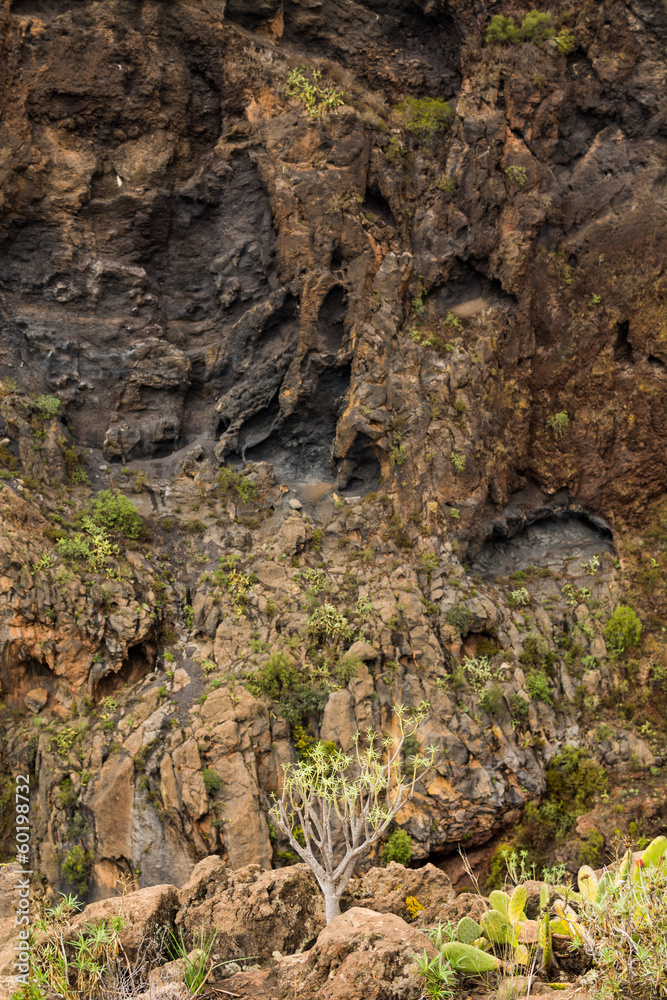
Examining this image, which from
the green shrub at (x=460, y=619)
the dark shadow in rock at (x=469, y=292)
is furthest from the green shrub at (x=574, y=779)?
the dark shadow in rock at (x=469, y=292)

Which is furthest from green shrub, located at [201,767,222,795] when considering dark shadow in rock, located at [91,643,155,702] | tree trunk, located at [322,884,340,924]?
tree trunk, located at [322,884,340,924]

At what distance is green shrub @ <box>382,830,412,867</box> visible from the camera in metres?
15.1

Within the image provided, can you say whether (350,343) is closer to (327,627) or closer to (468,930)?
(327,627)

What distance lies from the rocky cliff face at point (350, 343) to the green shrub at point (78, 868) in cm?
385

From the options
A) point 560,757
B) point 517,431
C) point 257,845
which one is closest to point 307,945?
point 257,845

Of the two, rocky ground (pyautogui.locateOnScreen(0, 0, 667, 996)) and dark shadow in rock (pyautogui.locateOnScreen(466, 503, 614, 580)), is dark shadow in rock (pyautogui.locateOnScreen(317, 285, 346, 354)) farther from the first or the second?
dark shadow in rock (pyautogui.locateOnScreen(466, 503, 614, 580))

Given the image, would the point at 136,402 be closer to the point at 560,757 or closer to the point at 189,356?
the point at 189,356

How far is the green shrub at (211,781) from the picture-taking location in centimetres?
1482

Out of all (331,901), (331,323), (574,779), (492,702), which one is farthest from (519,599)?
(331,901)

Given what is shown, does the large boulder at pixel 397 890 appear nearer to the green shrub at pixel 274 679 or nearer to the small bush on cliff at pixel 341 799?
the small bush on cliff at pixel 341 799

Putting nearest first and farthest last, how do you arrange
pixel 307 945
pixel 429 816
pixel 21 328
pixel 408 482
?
pixel 307 945
pixel 429 816
pixel 408 482
pixel 21 328

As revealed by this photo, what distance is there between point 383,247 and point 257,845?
17692mm

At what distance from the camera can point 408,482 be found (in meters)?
19.6

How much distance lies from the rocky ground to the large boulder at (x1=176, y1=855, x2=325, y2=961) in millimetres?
6575
